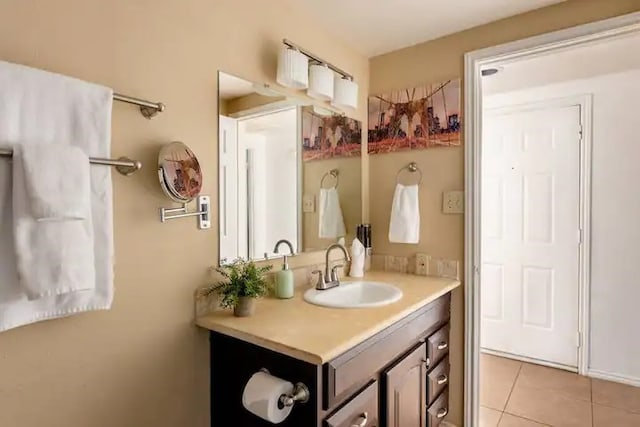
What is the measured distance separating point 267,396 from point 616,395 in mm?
2470

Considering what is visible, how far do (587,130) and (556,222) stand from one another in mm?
667

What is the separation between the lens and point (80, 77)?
1021 millimetres

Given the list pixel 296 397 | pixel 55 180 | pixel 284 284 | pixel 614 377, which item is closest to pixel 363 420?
pixel 296 397

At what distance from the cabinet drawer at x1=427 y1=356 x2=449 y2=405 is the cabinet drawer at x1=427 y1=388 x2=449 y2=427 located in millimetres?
37

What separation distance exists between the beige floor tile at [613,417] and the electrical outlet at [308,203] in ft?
6.46

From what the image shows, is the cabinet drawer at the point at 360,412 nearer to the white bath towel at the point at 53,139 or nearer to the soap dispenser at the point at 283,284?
the soap dispenser at the point at 283,284

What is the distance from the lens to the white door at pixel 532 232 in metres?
2.61

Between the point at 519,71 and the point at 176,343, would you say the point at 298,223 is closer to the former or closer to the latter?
the point at 176,343

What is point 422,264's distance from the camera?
2039 mm

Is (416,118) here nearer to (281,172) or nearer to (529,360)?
(281,172)

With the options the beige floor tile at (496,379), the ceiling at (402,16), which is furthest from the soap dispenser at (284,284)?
the beige floor tile at (496,379)

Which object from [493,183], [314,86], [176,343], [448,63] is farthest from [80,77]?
[493,183]

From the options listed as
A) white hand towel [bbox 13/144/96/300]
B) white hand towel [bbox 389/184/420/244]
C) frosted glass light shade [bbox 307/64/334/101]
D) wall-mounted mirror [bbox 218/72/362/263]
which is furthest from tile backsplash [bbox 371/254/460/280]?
white hand towel [bbox 13/144/96/300]

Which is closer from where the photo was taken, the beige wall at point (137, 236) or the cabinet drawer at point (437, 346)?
the beige wall at point (137, 236)
